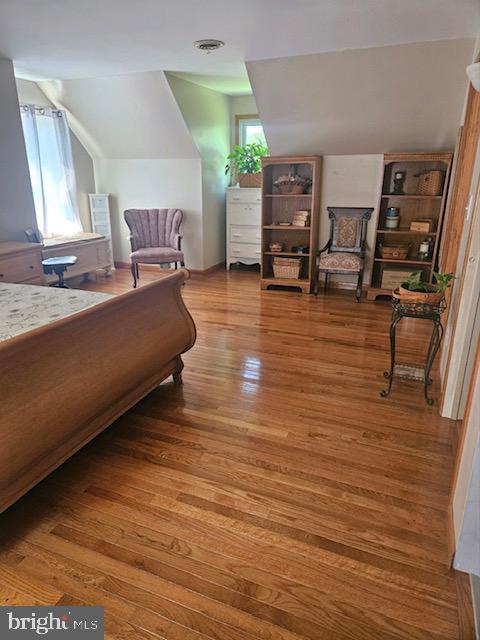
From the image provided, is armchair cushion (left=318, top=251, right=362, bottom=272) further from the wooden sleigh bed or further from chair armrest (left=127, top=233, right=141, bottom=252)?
the wooden sleigh bed

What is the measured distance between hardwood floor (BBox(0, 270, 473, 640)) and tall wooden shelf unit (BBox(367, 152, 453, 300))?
2.31m

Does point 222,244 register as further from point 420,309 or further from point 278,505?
point 278,505

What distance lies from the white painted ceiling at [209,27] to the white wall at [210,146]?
1182 millimetres

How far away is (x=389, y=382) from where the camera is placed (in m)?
2.83

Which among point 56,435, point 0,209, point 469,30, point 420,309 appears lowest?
point 56,435

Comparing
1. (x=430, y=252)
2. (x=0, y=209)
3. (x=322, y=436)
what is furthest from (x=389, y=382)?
(x=0, y=209)

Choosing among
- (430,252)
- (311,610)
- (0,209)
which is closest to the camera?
(311,610)

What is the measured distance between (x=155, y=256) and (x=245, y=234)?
4.78 ft

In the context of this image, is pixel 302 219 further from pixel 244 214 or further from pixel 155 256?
pixel 155 256

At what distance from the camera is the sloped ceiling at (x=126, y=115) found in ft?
16.0

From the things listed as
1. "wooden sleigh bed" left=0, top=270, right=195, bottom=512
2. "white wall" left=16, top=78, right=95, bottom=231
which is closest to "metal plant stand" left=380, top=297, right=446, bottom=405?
"wooden sleigh bed" left=0, top=270, right=195, bottom=512

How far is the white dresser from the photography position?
5.97m

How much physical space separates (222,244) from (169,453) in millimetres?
4797

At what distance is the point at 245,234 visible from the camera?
614cm
